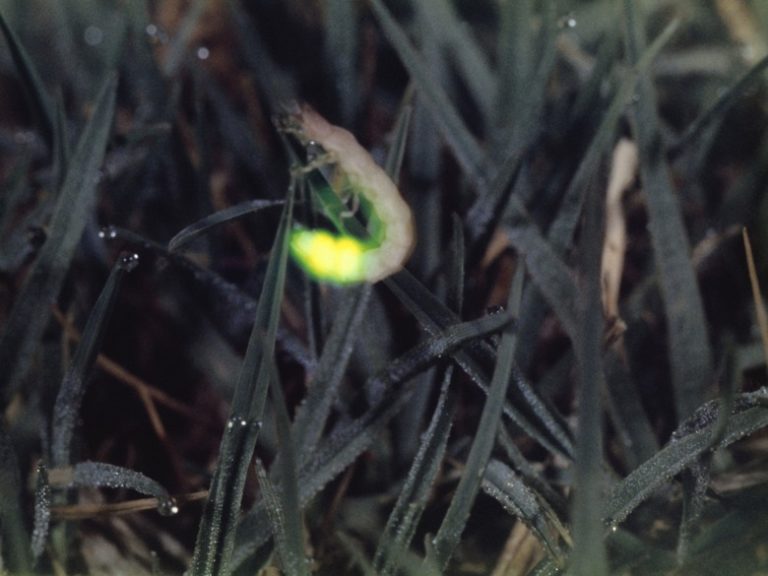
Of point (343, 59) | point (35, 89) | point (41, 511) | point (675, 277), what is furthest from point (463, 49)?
point (41, 511)

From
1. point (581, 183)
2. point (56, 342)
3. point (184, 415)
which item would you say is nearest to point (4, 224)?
point (56, 342)

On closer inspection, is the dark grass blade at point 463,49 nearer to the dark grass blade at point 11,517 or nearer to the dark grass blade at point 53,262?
the dark grass blade at point 53,262

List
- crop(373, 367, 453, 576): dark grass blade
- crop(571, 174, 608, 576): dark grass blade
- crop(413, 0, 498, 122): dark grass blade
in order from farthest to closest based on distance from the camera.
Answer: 1. crop(413, 0, 498, 122): dark grass blade
2. crop(373, 367, 453, 576): dark grass blade
3. crop(571, 174, 608, 576): dark grass blade

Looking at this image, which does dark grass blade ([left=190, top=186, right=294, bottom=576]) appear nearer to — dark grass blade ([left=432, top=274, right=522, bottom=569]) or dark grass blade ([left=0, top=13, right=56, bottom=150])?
dark grass blade ([left=432, top=274, right=522, bottom=569])

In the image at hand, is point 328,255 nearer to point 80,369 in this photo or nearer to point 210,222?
point 210,222

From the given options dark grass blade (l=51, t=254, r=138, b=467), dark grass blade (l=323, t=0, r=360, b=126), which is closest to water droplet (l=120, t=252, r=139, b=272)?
dark grass blade (l=51, t=254, r=138, b=467)

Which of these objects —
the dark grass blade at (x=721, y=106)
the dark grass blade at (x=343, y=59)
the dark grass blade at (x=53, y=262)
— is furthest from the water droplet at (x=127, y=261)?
the dark grass blade at (x=721, y=106)
